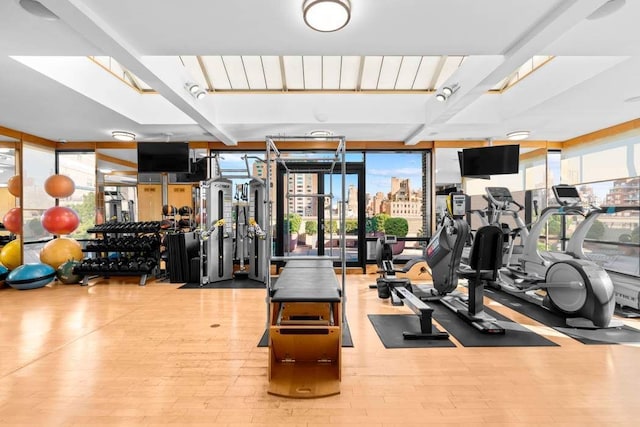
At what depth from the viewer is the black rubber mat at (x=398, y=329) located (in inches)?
131

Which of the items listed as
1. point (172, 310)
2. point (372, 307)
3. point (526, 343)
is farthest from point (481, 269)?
point (172, 310)

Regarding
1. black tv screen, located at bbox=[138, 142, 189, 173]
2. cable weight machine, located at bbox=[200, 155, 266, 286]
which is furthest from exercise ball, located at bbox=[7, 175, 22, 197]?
cable weight machine, located at bbox=[200, 155, 266, 286]

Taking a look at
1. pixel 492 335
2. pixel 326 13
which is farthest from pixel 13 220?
pixel 492 335

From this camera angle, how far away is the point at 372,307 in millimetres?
4641

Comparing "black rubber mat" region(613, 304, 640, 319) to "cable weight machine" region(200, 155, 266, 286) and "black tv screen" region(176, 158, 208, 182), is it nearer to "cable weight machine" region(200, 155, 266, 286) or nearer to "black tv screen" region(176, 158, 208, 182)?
"cable weight machine" region(200, 155, 266, 286)

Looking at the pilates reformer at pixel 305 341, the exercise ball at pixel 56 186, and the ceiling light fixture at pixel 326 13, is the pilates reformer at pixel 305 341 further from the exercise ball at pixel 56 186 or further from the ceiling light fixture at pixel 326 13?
the exercise ball at pixel 56 186

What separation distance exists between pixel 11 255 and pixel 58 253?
933 mm

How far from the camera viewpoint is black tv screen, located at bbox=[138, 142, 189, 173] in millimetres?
6594

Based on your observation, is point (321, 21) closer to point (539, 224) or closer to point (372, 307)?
point (372, 307)

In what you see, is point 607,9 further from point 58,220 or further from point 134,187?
point 58,220

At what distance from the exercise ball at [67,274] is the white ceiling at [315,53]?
2625 millimetres

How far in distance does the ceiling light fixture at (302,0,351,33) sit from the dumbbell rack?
5.30 metres

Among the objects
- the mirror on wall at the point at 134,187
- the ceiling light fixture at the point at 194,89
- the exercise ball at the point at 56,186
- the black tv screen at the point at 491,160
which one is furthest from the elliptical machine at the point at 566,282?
the exercise ball at the point at 56,186

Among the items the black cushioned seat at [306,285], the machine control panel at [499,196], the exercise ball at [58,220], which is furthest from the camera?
the exercise ball at [58,220]
